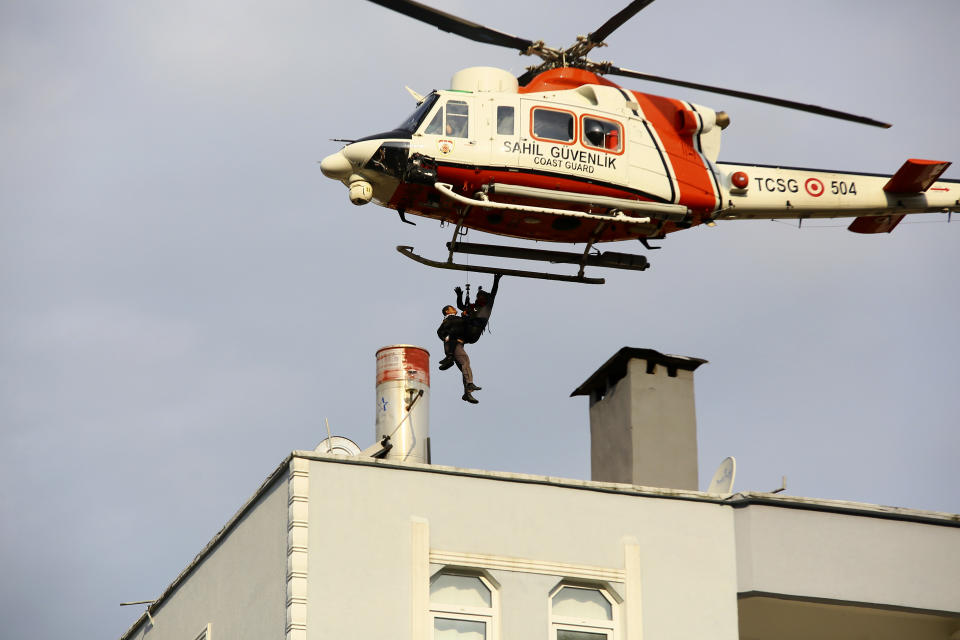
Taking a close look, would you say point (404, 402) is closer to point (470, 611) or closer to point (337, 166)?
point (470, 611)

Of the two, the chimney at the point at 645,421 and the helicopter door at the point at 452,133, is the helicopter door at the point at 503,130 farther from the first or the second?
the chimney at the point at 645,421

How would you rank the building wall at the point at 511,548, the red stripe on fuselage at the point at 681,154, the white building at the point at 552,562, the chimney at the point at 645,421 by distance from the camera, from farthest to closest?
the red stripe on fuselage at the point at 681,154 → the chimney at the point at 645,421 → the white building at the point at 552,562 → the building wall at the point at 511,548

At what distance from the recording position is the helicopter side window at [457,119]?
80.2 ft

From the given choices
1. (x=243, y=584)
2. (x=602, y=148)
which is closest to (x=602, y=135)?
(x=602, y=148)

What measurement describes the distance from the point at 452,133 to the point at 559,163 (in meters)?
1.98

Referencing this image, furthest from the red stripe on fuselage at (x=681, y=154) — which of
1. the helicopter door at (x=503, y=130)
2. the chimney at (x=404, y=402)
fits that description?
the chimney at (x=404, y=402)

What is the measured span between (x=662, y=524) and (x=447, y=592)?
2986 mm

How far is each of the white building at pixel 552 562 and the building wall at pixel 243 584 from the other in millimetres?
36

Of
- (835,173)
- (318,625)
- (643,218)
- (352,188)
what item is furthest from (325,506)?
(835,173)

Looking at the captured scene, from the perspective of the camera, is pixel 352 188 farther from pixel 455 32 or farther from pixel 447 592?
pixel 447 592

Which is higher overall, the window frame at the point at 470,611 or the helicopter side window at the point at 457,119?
the helicopter side window at the point at 457,119

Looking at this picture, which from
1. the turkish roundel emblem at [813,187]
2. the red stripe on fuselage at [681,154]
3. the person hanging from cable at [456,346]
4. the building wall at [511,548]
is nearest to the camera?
the building wall at [511,548]

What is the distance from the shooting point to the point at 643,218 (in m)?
25.2

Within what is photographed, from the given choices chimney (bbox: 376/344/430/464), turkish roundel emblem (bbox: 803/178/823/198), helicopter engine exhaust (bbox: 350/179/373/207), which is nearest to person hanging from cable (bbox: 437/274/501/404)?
helicopter engine exhaust (bbox: 350/179/373/207)
